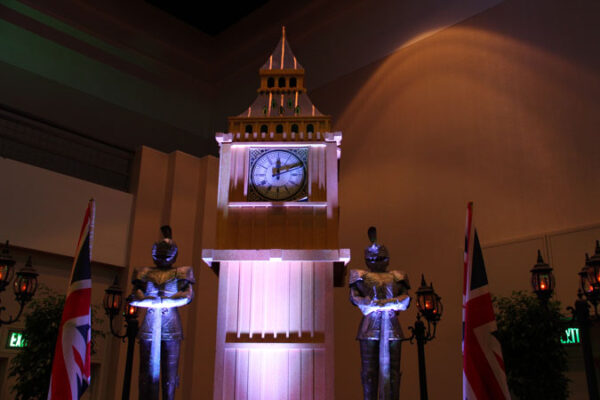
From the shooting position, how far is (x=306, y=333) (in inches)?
244

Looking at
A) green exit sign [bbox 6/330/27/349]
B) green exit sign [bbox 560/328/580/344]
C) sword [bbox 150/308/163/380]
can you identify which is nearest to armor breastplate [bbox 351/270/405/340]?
sword [bbox 150/308/163/380]

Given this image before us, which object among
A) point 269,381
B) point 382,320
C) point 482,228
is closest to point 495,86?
point 482,228

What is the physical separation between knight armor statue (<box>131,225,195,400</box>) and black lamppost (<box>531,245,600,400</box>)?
3961mm

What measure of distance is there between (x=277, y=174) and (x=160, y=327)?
2152 mm

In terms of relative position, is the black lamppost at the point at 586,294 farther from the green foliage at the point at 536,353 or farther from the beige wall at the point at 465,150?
the beige wall at the point at 465,150

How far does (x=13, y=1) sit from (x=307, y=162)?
9239mm

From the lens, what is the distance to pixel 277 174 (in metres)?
6.89

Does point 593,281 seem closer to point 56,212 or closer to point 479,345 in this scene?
point 479,345

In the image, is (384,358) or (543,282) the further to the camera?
(543,282)

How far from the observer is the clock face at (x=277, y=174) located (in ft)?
22.3

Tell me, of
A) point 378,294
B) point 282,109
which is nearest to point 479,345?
point 378,294

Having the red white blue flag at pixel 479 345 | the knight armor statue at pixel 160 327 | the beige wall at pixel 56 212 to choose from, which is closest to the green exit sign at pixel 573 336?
the red white blue flag at pixel 479 345

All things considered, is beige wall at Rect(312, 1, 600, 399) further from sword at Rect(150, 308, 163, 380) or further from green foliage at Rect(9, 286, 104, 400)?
sword at Rect(150, 308, 163, 380)

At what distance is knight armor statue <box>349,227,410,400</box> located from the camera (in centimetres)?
616
